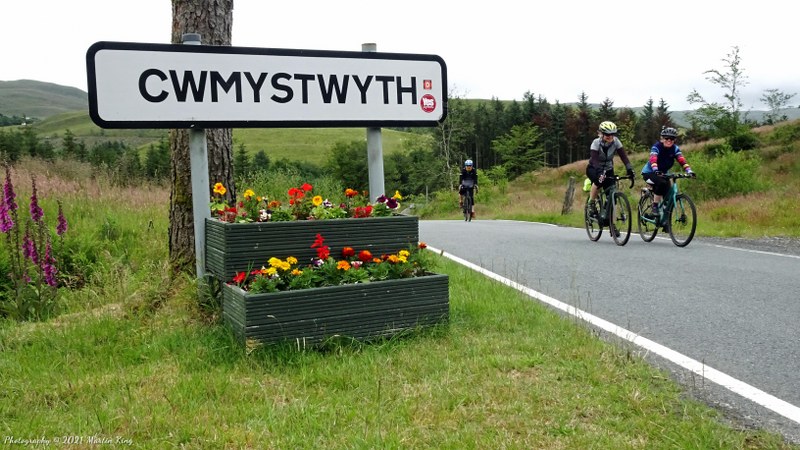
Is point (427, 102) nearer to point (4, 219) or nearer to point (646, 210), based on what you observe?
point (4, 219)

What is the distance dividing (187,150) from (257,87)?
946 mm

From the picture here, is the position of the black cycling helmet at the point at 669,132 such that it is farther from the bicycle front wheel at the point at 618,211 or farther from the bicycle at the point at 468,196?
the bicycle at the point at 468,196

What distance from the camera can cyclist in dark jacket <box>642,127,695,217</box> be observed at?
435 inches

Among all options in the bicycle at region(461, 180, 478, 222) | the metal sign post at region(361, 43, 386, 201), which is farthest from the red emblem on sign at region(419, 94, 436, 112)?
the bicycle at region(461, 180, 478, 222)

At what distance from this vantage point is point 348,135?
6983 inches

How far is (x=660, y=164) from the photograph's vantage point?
11.4m

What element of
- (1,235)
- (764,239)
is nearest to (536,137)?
(764,239)

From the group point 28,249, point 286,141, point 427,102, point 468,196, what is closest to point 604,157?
point 427,102

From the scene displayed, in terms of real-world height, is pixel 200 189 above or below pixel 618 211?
above

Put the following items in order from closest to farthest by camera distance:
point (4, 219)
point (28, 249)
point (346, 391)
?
point (346, 391)
point (28, 249)
point (4, 219)

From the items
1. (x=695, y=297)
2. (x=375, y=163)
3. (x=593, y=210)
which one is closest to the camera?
(x=375, y=163)

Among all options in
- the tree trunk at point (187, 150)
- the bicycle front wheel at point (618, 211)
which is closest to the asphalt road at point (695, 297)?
the bicycle front wheel at point (618, 211)

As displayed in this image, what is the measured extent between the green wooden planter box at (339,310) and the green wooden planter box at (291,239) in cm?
25

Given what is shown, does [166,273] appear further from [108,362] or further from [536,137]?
[536,137]
